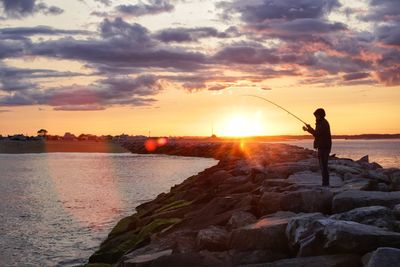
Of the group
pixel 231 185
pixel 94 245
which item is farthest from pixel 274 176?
pixel 94 245

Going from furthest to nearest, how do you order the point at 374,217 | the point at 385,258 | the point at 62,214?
the point at 62,214 < the point at 374,217 < the point at 385,258

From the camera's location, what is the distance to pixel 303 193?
30.5 feet

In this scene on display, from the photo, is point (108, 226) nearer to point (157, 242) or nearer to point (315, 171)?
point (315, 171)

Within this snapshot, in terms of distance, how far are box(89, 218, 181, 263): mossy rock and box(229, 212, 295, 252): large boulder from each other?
3.80m

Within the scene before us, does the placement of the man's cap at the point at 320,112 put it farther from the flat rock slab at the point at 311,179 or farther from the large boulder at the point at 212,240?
the large boulder at the point at 212,240

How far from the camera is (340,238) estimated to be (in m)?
6.38

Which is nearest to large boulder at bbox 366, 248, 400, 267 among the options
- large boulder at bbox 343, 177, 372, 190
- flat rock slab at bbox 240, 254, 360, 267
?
flat rock slab at bbox 240, 254, 360, 267

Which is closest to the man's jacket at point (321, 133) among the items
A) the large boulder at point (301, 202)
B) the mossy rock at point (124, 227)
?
the large boulder at point (301, 202)

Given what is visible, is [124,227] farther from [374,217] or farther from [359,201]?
[374,217]

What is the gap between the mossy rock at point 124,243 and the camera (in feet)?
38.2

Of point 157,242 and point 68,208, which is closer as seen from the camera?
point 157,242

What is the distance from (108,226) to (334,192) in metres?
10.4

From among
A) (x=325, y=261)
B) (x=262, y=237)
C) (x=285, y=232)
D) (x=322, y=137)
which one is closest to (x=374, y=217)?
(x=285, y=232)

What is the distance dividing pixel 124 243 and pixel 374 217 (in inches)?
264
